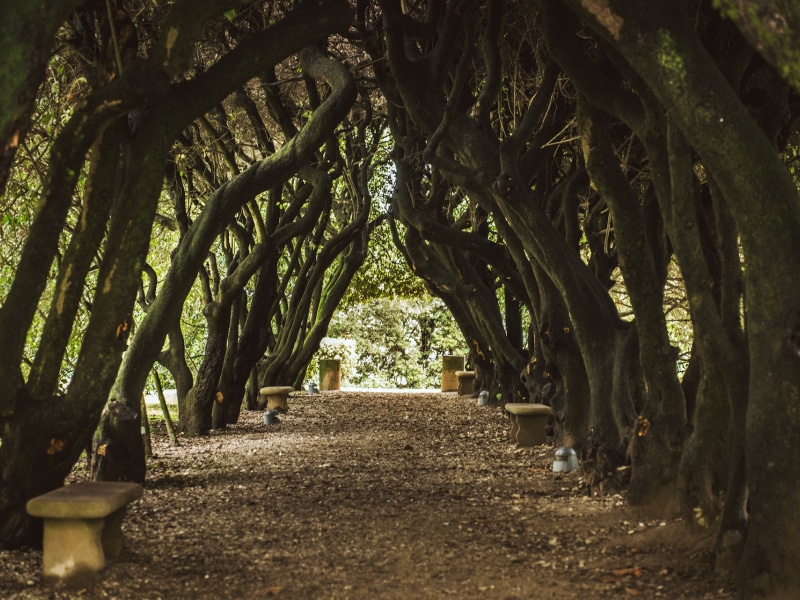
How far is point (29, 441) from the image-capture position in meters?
4.95

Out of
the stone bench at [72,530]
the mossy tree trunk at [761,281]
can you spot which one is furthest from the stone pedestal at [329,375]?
the mossy tree trunk at [761,281]

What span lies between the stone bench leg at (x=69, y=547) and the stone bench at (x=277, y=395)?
30.6 feet

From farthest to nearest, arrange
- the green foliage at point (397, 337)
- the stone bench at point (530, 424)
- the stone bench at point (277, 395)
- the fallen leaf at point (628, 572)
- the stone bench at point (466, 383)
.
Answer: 1. the green foliage at point (397, 337)
2. the stone bench at point (466, 383)
3. the stone bench at point (277, 395)
4. the stone bench at point (530, 424)
5. the fallen leaf at point (628, 572)

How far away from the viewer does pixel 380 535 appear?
5.50 m

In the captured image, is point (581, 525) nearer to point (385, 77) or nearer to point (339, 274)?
point (385, 77)

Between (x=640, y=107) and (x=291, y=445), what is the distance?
5.83 metres

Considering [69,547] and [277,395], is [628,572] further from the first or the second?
[277,395]

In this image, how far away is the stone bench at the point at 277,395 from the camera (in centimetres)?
1371

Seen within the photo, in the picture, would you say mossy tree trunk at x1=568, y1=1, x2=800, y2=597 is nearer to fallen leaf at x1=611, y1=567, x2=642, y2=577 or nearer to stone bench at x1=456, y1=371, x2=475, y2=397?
fallen leaf at x1=611, y1=567, x2=642, y2=577

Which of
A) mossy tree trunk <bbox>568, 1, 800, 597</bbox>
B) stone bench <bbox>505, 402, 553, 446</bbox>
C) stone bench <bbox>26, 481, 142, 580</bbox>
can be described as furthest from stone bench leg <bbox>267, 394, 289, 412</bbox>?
mossy tree trunk <bbox>568, 1, 800, 597</bbox>

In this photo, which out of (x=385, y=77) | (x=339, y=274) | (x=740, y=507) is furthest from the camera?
(x=339, y=274)

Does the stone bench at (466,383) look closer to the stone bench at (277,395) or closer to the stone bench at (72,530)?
the stone bench at (277,395)

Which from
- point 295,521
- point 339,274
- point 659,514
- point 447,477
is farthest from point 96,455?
point 339,274

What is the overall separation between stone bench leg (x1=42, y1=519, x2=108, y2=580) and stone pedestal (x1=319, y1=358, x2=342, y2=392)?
53.1ft
